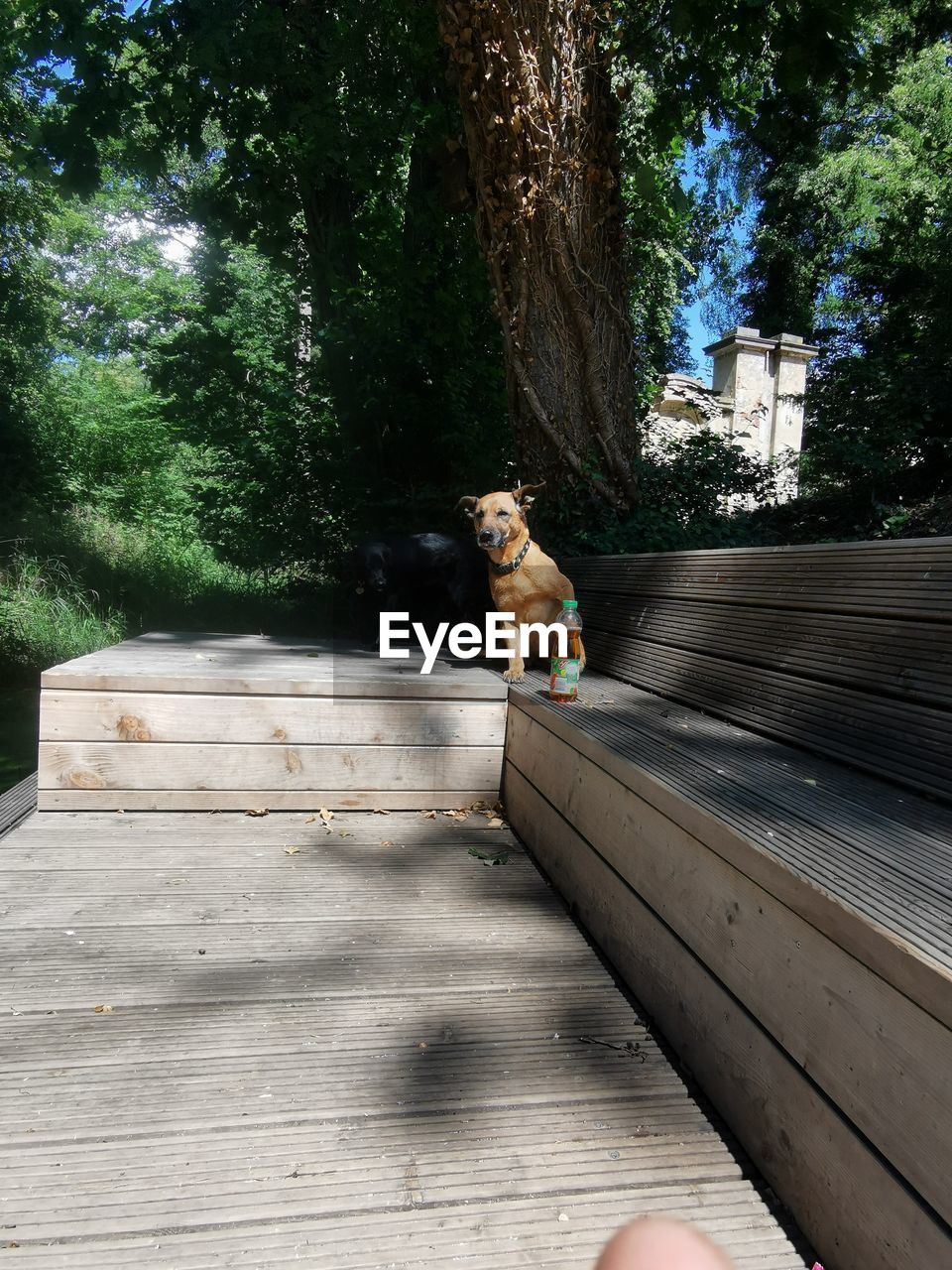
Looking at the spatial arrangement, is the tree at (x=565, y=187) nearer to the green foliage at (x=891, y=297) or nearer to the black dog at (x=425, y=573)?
the black dog at (x=425, y=573)

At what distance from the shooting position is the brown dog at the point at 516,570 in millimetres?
3520

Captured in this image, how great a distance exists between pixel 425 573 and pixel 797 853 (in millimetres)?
3158

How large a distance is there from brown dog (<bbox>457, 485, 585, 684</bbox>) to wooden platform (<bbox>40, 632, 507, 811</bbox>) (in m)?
0.37

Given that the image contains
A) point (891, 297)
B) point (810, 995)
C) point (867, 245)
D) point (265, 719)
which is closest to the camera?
point (810, 995)

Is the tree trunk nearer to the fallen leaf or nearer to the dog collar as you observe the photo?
the dog collar

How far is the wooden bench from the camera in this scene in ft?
3.71

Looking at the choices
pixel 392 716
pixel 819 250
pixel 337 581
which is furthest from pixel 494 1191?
pixel 819 250

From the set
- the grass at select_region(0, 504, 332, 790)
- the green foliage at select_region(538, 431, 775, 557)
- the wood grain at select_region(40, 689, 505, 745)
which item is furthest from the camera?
the grass at select_region(0, 504, 332, 790)

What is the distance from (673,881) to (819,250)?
70.9 feet

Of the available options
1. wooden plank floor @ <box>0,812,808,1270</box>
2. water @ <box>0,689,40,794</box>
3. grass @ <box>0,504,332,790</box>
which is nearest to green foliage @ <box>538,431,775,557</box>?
grass @ <box>0,504,332,790</box>

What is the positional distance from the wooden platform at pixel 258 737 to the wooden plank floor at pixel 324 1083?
49cm

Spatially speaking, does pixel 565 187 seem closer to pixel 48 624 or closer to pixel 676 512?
pixel 676 512

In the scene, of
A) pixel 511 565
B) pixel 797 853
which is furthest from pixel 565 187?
pixel 797 853

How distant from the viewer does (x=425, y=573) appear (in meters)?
4.38
